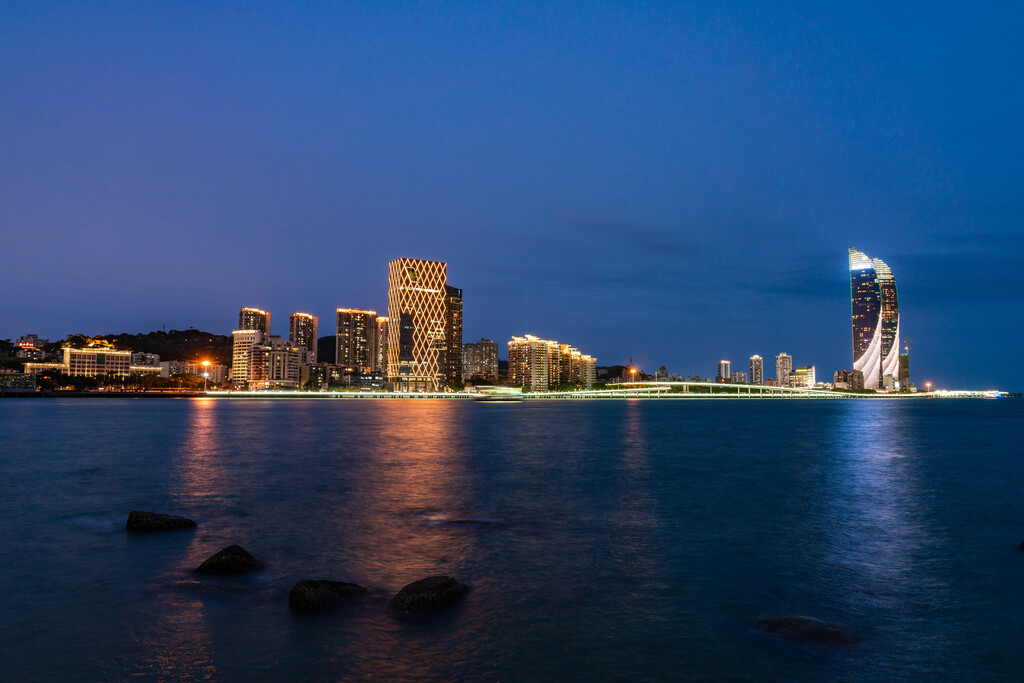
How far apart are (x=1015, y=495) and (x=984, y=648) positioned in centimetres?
2313

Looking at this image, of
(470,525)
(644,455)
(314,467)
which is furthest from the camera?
(644,455)

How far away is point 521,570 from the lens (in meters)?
15.5

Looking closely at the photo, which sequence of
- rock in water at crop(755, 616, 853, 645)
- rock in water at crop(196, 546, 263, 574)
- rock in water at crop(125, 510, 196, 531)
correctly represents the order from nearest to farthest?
rock in water at crop(755, 616, 853, 645) < rock in water at crop(196, 546, 263, 574) < rock in water at crop(125, 510, 196, 531)

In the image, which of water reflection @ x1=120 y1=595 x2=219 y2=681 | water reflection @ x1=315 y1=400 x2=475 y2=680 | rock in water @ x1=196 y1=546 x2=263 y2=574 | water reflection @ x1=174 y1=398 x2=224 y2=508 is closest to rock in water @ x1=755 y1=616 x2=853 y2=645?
water reflection @ x1=315 y1=400 x2=475 y2=680

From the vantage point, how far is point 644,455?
45.8 metres

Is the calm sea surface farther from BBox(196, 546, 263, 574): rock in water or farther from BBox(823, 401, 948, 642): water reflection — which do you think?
BBox(196, 546, 263, 574): rock in water

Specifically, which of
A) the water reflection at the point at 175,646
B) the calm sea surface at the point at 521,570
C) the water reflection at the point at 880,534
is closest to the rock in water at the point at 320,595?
the calm sea surface at the point at 521,570

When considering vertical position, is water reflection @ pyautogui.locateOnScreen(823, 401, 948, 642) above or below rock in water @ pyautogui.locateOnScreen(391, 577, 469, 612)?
below

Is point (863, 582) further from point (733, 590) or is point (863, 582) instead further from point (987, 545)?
point (987, 545)

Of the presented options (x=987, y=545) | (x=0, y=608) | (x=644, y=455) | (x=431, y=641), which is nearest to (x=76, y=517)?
(x=0, y=608)

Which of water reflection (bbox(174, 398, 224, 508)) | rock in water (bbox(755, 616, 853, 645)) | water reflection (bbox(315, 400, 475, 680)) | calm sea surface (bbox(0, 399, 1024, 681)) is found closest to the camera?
water reflection (bbox(315, 400, 475, 680))

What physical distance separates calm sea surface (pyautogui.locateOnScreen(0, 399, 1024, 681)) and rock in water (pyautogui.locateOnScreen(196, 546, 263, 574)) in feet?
1.14

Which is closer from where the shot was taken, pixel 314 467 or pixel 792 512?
pixel 792 512

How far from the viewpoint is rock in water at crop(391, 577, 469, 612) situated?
12.4 metres
